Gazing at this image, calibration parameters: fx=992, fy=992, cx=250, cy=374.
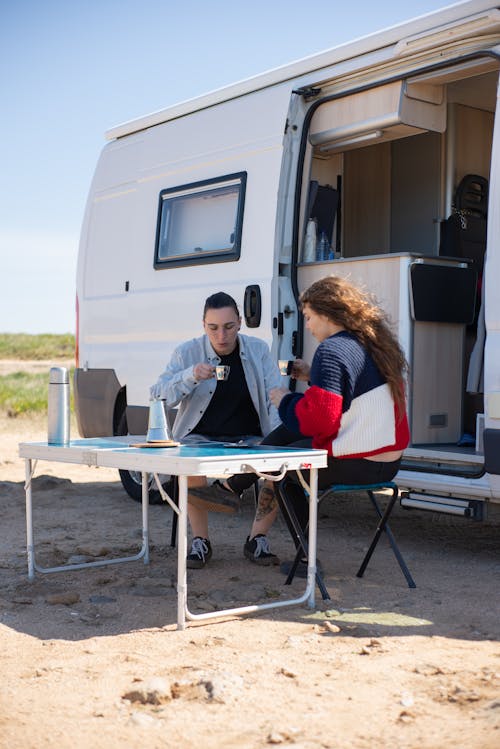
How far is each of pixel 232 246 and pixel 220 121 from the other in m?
0.80

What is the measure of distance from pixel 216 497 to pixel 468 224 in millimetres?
2560

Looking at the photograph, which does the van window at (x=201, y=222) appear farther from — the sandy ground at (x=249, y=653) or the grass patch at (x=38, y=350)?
the grass patch at (x=38, y=350)

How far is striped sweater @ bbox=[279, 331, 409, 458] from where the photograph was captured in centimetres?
376

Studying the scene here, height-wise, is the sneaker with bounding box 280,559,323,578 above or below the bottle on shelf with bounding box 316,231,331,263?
below

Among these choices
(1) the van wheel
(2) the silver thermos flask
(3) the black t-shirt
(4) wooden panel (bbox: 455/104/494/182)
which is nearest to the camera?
(2) the silver thermos flask

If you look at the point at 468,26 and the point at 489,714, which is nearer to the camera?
the point at 489,714

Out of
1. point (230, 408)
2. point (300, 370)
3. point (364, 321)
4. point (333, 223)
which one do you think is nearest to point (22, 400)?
point (333, 223)

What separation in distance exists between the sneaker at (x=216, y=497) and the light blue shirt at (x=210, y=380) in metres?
0.31

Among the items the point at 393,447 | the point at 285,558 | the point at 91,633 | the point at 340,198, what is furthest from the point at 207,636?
the point at 340,198

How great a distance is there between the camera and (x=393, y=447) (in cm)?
395

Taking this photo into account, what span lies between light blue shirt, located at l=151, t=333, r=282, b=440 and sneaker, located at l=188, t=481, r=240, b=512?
0.31 m

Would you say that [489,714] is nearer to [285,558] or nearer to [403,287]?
[285,558]

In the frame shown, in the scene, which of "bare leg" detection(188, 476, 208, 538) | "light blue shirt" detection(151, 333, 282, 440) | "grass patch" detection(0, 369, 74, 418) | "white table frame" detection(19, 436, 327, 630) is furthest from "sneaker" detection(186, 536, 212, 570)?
"grass patch" detection(0, 369, 74, 418)

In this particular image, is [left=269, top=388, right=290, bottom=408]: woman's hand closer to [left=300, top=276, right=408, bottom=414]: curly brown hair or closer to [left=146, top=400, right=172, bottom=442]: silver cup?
[left=300, top=276, right=408, bottom=414]: curly brown hair
